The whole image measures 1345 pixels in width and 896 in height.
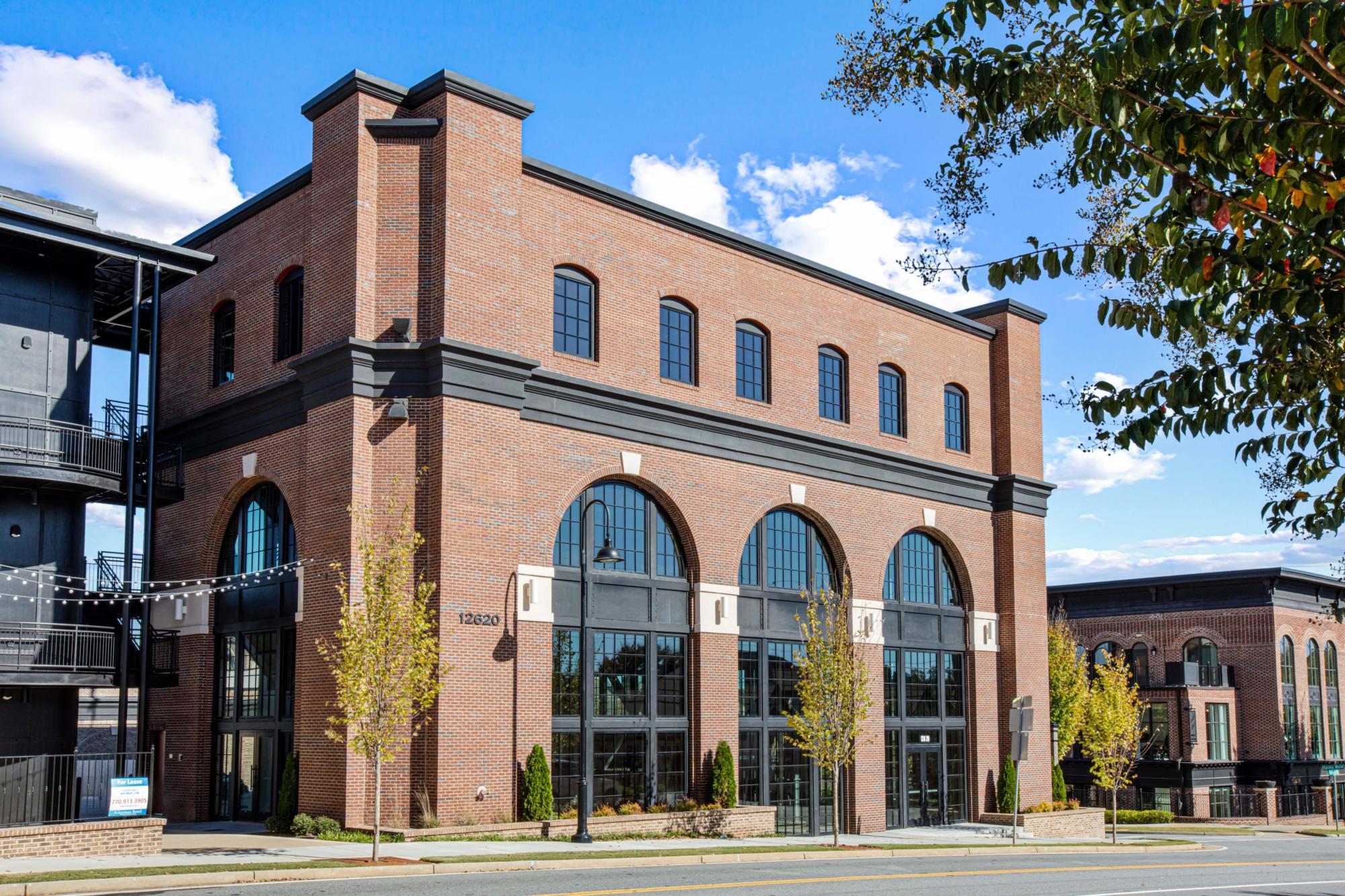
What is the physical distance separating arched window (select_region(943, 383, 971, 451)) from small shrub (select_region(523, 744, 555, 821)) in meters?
18.2

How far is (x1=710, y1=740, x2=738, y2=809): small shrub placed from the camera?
29.3m

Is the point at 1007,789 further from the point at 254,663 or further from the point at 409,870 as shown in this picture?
the point at 409,870

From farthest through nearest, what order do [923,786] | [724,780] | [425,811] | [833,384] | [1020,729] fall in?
[923,786] → [833,384] → [1020,729] → [724,780] → [425,811]

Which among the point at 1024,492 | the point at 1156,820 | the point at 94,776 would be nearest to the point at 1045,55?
the point at 94,776

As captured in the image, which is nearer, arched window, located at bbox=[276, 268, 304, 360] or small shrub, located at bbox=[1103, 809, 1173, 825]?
arched window, located at bbox=[276, 268, 304, 360]

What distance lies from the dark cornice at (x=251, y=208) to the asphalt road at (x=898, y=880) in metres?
15.6

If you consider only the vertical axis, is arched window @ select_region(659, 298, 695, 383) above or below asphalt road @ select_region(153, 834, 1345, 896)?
above

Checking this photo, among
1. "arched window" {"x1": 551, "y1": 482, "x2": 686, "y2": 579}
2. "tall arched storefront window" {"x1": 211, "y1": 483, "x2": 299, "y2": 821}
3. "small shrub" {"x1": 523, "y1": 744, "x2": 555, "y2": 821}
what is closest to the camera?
"small shrub" {"x1": 523, "y1": 744, "x2": 555, "y2": 821}

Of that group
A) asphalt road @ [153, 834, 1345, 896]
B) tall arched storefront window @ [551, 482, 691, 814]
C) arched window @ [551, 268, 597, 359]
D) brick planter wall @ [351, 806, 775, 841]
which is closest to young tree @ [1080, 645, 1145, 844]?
asphalt road @ [153, 834, 1345, 896]

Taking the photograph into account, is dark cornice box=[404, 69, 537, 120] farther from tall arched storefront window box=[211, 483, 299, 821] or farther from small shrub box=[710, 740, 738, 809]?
small shrub box=[710, 740, 738, 809]

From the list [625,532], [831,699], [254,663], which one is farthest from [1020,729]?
[254,663]

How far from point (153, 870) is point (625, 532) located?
13407mm

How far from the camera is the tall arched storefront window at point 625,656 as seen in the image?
27.5 m

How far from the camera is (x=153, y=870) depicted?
1856 cm
